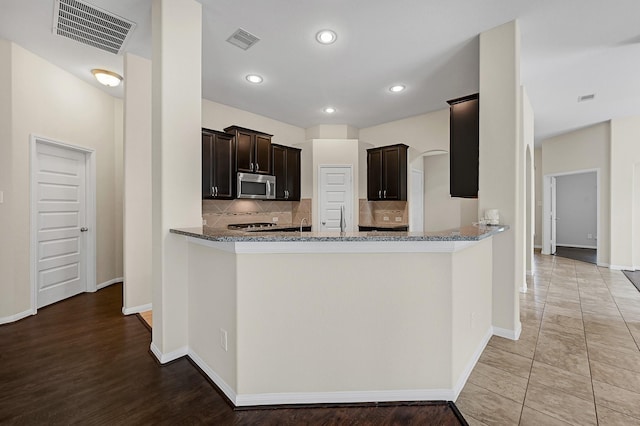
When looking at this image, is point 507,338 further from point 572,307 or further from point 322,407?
point 322,407

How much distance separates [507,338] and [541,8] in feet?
9.54

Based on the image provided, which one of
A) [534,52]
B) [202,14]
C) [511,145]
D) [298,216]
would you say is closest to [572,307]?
[511,145]

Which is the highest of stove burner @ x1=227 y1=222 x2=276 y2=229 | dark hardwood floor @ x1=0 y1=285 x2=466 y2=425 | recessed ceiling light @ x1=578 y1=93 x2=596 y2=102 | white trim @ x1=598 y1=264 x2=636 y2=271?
recessed ceiling light @ x1=578 y1=93 x2=596 y2=102

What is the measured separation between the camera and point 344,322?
1.82m

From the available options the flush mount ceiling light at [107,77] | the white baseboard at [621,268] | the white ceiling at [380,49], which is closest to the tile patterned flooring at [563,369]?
the white baseboard at [621,268]

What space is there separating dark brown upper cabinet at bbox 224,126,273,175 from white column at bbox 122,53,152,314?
1.41 m

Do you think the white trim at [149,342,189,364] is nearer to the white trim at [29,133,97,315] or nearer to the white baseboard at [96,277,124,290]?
the white trim at [29,133,97,315]

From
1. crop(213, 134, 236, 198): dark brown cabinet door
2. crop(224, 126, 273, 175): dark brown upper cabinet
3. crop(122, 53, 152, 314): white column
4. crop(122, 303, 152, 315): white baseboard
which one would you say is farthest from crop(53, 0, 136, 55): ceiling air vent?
crop(122, 303, 152, 315): white baseboard

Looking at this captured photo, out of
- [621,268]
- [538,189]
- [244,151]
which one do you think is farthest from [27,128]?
[538,189]

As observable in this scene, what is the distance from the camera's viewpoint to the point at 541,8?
97.9 inches

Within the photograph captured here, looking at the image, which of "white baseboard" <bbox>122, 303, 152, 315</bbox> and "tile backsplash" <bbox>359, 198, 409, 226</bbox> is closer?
"white baseboard" <bbox>122, 303, 152, 315</bbox>

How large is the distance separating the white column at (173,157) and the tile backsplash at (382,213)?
158 inches

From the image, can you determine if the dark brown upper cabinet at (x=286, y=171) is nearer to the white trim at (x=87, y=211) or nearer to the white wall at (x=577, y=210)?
the white trim at (x=87, y=211)

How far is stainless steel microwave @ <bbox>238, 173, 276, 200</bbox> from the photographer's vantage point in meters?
4.72
